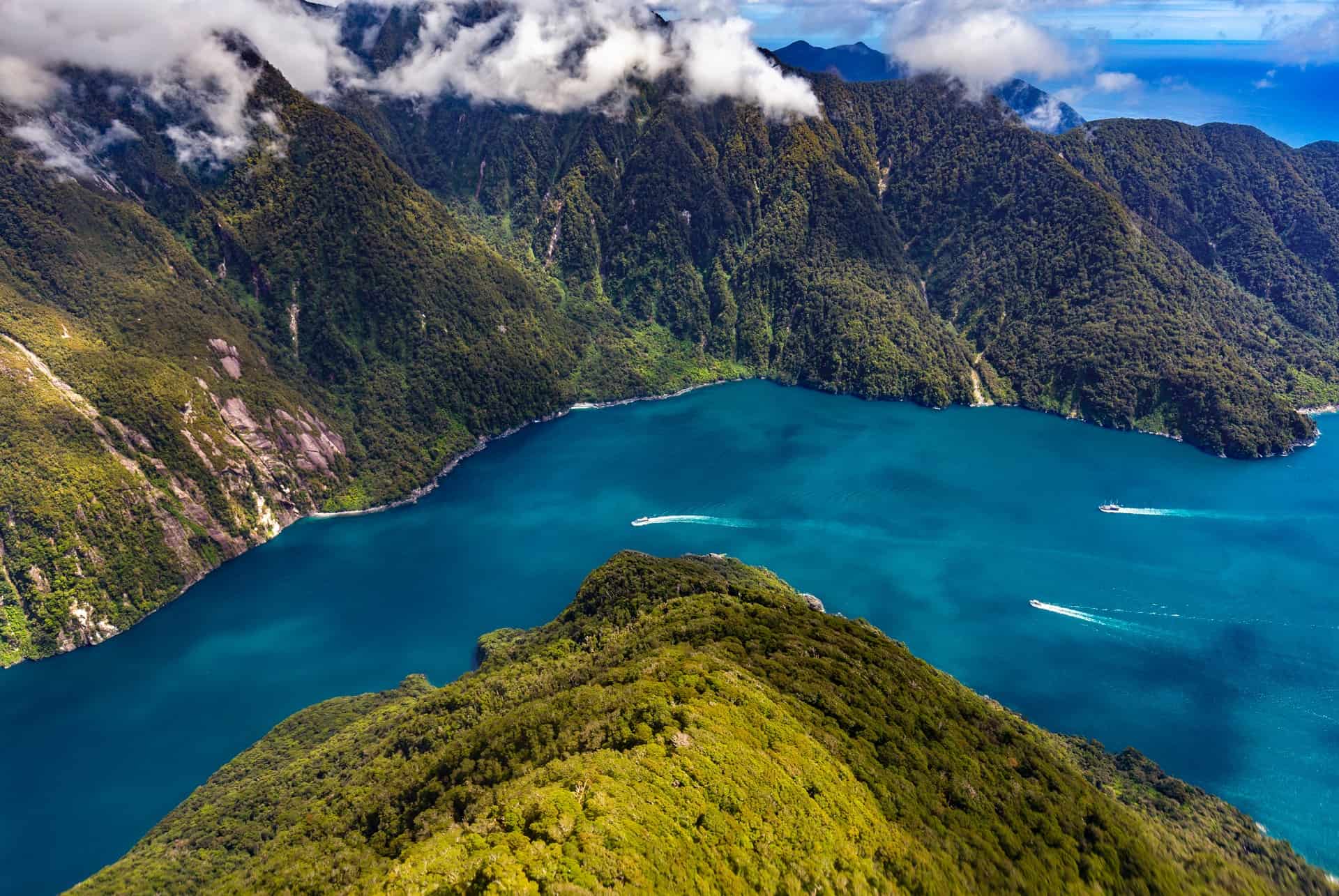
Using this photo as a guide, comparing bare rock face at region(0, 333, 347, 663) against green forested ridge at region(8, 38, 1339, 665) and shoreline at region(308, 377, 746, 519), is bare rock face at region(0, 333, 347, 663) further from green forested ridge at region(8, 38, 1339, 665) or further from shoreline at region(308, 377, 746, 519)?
shoreline at region(308, 377, 746, 519)

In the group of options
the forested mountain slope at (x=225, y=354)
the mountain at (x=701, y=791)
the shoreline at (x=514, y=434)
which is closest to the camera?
the mountain at (x=701, y=791)

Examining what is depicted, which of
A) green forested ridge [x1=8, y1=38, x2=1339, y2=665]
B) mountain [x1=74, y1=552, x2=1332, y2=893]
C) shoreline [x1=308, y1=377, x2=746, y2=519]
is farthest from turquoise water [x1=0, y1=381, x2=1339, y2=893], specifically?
Answer: green forested ridge [x1=8, y1=38, x2=1339, y2=665]

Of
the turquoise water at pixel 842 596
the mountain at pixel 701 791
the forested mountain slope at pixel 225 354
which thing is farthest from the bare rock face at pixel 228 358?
the mountain at pixel 701 791

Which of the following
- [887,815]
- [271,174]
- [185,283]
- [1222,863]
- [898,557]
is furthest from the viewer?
[271,174]

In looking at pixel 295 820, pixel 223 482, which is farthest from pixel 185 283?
pixel 295 820

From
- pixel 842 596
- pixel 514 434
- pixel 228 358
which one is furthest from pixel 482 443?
pixel 842 596

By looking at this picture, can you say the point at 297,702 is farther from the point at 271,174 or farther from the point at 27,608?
the point at 271,174

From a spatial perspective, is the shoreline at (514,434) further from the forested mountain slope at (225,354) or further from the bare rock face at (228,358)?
the bare rock face at (228,358)

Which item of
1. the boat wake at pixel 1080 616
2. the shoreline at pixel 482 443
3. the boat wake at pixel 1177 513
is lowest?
the shoreline at pixel 482 443
